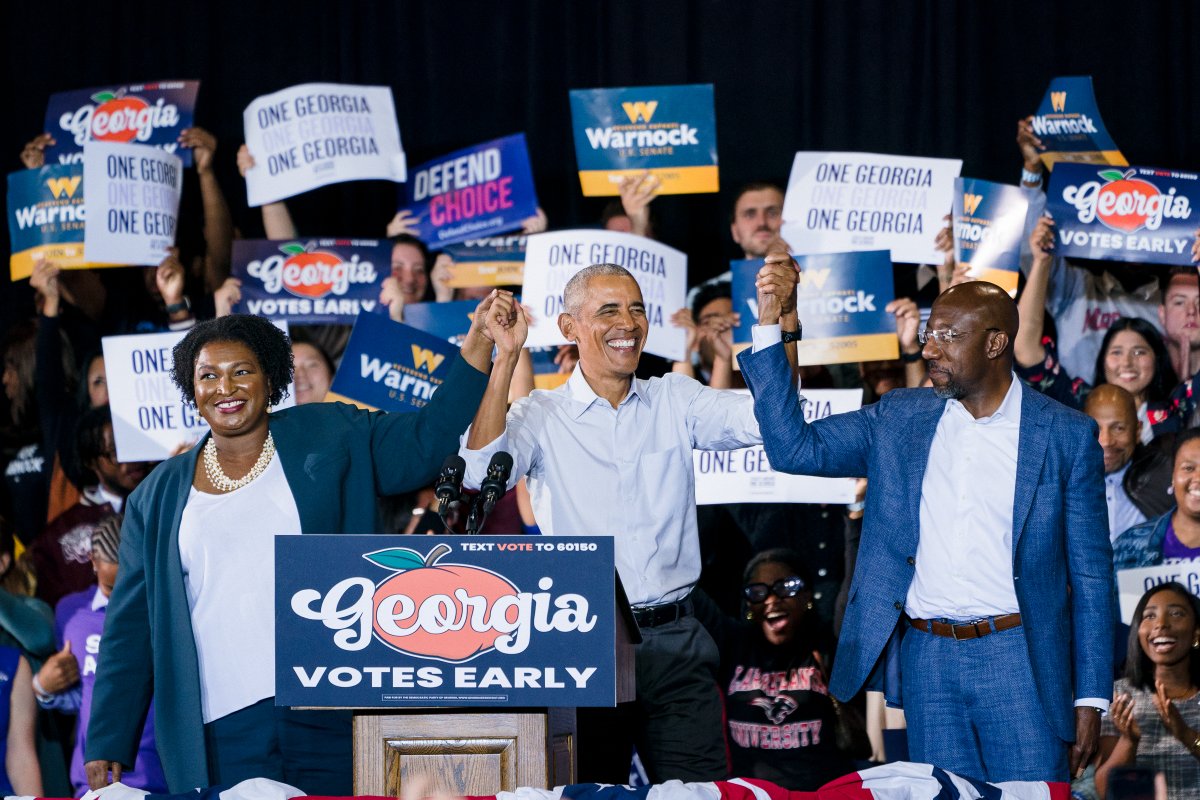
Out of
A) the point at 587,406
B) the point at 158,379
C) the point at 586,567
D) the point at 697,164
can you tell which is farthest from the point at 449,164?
the point at 586,567

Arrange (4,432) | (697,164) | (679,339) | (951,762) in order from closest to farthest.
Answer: (951,762), (679,339), (697,164), (4,432)

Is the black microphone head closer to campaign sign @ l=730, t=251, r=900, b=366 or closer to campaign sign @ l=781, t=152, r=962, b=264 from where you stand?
campaign sign @ l=730, t=251, r=900, b=366

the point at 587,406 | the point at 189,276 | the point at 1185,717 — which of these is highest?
the point at 189,276

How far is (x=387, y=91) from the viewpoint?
5.74 meters

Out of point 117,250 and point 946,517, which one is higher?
point 117,250

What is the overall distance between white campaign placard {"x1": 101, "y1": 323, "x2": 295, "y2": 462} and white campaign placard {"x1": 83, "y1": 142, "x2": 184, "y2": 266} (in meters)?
0.47

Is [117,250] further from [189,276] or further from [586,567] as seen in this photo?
[586,567]

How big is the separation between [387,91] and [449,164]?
0.37 m

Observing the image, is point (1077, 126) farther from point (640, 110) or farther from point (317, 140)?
point (317, 140)

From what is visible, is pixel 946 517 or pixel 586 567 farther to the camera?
pixel 946 517

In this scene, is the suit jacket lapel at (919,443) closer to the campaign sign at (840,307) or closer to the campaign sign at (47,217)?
the campaign sign at (840,307)

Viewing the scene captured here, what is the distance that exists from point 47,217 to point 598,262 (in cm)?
224

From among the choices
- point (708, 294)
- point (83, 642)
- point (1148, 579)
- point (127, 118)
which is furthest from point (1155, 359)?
point (127, 118)

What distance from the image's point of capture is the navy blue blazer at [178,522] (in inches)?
118
